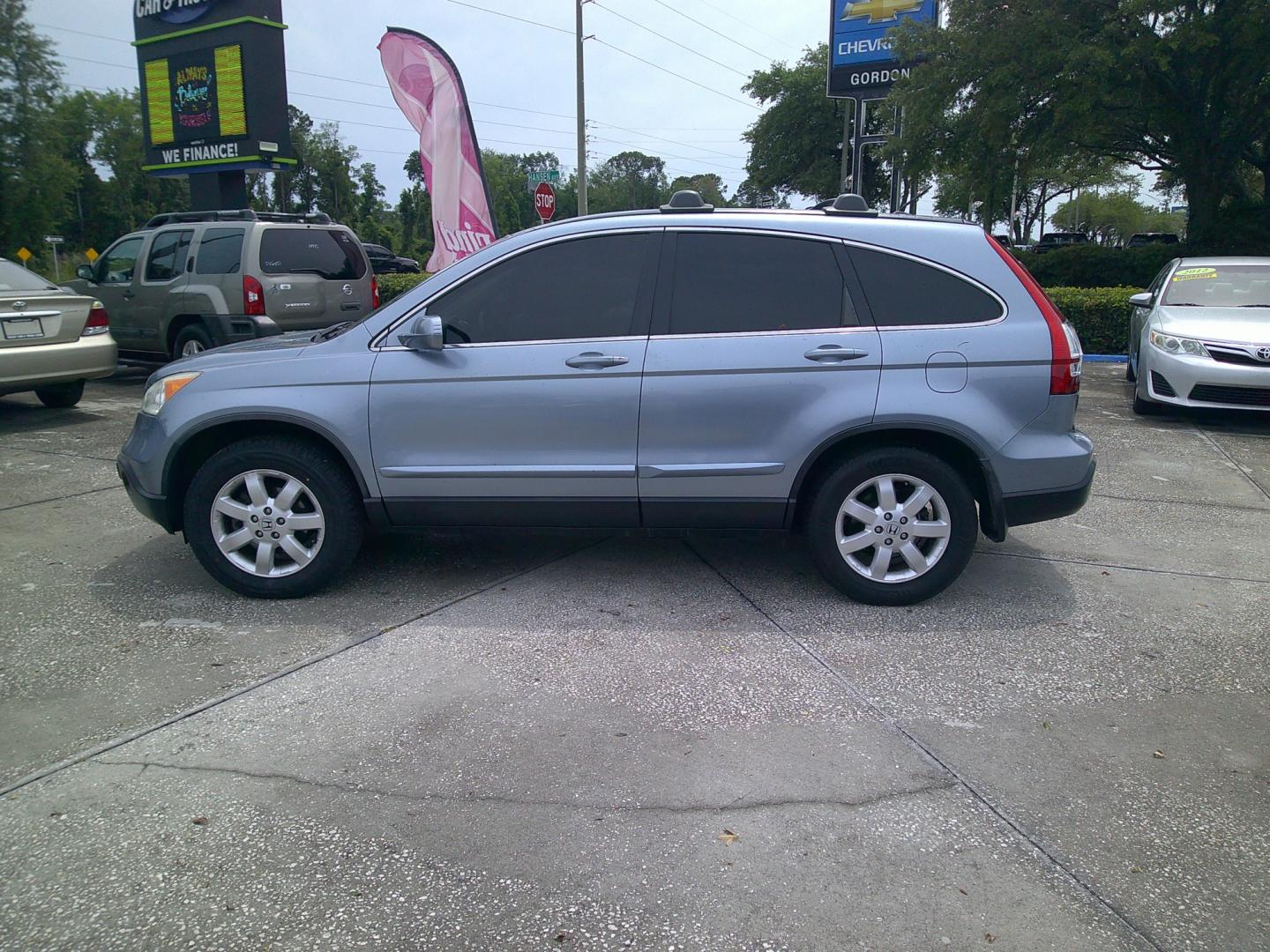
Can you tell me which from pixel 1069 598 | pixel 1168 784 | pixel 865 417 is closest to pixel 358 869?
pixel 1168 784

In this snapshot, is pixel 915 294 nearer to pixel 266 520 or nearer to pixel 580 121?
pixel 266 520

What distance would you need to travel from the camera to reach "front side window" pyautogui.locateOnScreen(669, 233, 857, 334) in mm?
4422

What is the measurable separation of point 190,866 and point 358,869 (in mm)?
484

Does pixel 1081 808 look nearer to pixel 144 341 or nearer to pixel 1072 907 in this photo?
pixel 1072 907

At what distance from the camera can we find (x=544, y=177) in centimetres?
1945

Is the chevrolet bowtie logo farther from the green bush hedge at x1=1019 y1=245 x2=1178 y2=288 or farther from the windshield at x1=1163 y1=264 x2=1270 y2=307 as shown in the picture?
the windshield at x1=1163 y1=264 x2=1270 y2=307

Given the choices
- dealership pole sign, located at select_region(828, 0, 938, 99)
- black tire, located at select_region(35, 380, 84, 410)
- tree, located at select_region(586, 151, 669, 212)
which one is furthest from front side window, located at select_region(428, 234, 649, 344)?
tree, located at select_region(586, 151, 669, 212)

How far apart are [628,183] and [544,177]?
275ft

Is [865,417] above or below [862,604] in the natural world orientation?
above

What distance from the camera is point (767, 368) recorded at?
434 centimetres

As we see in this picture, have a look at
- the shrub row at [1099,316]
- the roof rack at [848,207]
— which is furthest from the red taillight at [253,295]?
the roof rack at [848,207]

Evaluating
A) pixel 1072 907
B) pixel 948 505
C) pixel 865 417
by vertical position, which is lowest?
pixel 1072 907

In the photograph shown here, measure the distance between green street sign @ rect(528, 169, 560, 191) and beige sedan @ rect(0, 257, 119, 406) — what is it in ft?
37.2

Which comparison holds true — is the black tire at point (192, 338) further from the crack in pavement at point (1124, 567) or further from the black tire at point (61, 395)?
the crack in pavement at point (1124, 567)
